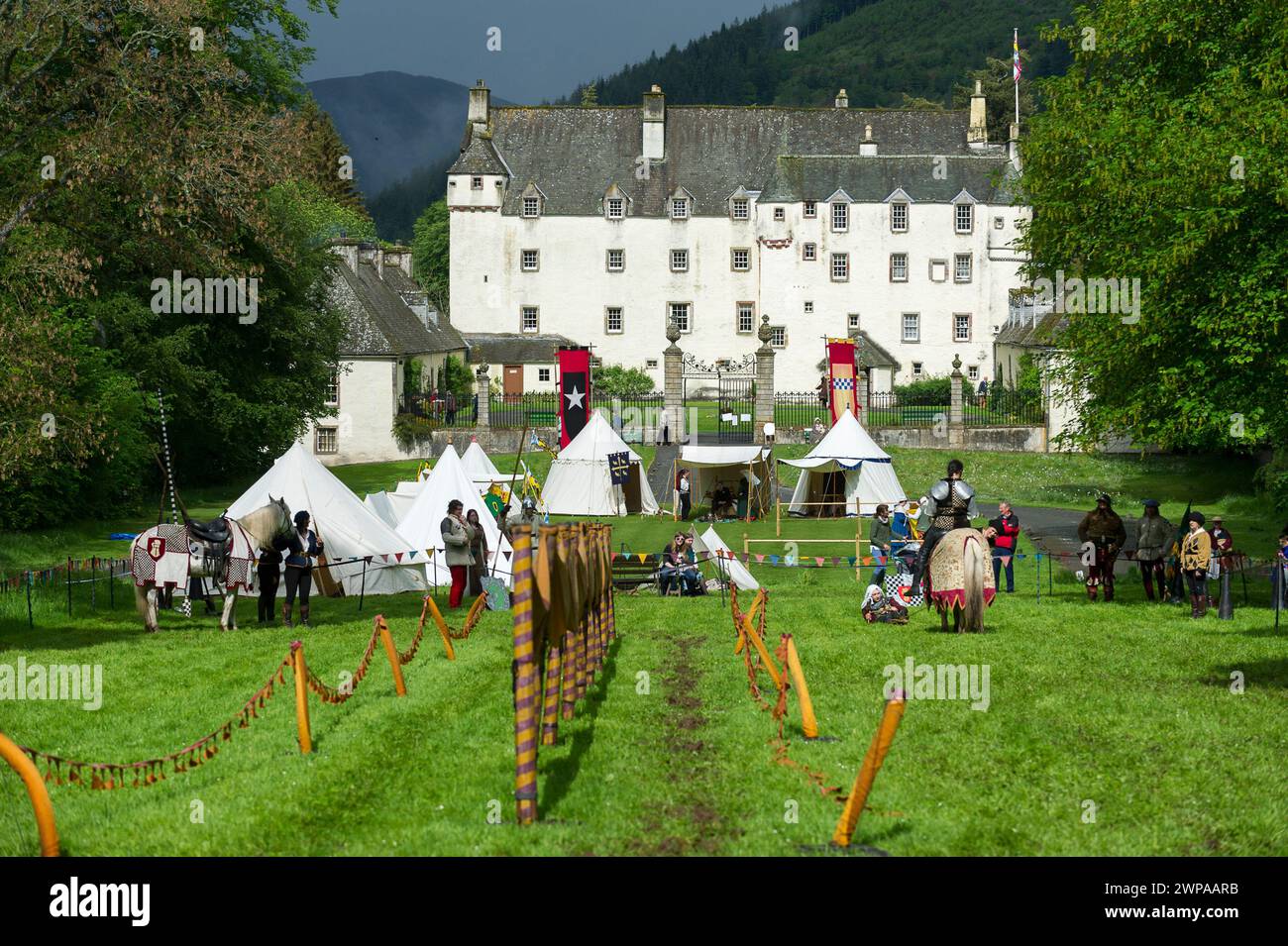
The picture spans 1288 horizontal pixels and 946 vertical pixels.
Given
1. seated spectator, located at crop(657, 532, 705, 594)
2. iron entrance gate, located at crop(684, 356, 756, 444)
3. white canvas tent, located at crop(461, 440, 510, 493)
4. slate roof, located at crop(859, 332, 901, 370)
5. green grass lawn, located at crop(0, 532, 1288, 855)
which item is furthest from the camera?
slate roof, located at crop(859, 332, 901, 370)

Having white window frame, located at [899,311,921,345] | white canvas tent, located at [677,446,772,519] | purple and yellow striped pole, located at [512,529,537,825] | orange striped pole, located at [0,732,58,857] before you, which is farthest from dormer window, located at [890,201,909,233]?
orange striped pole, located at [0,732,58,857]

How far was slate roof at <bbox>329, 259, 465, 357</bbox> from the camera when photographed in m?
67.3

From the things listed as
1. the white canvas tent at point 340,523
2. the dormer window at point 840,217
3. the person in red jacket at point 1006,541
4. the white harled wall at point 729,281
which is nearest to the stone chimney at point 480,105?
the white harled wall at point 729,281

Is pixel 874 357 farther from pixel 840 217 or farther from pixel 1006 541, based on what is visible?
pixel 1006 541

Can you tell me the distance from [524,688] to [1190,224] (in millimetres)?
17560

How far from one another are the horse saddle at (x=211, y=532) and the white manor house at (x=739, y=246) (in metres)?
68.6

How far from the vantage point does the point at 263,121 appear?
25.0 meters

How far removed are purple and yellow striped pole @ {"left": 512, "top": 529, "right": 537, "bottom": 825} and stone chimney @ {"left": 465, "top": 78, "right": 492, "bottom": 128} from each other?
278 ft

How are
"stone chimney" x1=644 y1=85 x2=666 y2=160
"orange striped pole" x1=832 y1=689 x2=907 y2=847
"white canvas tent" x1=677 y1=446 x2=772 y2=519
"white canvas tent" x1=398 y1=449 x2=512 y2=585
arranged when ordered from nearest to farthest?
"orange striped pole" x1=832 y1=689 x2=907 y2=847 < "white canvas tent" x1=398 y1=449 x2=512 y2=585 < "white canvas tent" x1=677 y1=446 x2=772 y2=519 < "stone chimney" x1=644 y1=85 x2=666 y2=160

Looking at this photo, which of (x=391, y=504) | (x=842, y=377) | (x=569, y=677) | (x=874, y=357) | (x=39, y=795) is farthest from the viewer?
(x=874, y=357)

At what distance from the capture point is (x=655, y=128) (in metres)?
93.5

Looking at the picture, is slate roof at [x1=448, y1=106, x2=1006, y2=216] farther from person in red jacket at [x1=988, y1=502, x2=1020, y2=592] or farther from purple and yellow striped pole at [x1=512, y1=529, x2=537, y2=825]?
purple and yellow striped pole at [x1=512, y1=529, x2=537, y2=825]

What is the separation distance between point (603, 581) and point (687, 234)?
76529 mm

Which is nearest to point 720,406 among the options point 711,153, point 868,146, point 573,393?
point 573,393
